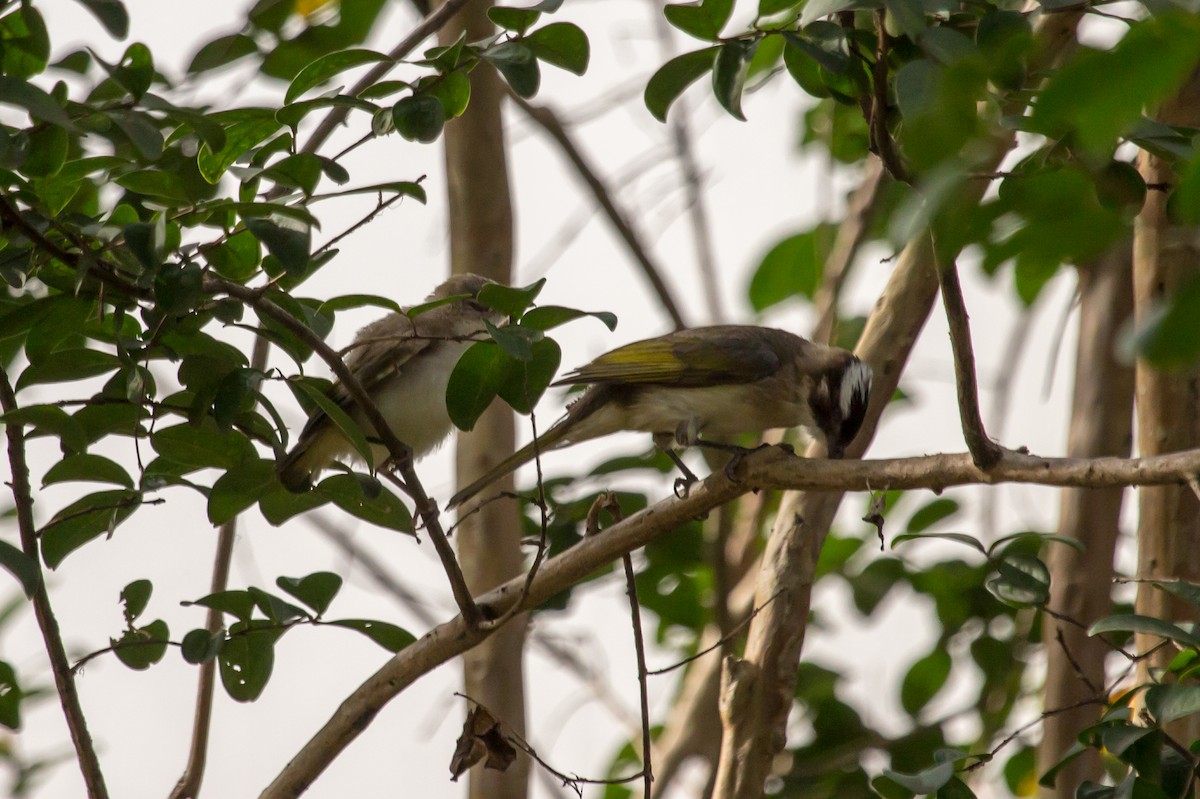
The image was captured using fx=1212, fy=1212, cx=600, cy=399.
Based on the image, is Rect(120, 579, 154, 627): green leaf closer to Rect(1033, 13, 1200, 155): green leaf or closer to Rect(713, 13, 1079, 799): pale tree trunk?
Rect(713, 13, 1079, 799): pale tree trunk

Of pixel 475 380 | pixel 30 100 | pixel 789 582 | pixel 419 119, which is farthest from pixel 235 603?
pixel 789 582

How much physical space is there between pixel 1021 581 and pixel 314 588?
4.80 ft

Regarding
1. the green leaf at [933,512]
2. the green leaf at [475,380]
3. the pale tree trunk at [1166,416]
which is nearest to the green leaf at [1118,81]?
the green leaf at [475,380]

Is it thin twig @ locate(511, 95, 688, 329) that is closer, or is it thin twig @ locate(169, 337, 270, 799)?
thin twig @ locate(169, 337, 270, 799)

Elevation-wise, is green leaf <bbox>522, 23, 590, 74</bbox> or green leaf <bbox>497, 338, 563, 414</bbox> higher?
green leaf <bbox>522, 23, 590, 74</bbox>

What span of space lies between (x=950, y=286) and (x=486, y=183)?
271 centimetres

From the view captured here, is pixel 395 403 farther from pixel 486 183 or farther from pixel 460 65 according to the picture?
pixel 460 65

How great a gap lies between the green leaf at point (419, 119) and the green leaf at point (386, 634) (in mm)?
1098

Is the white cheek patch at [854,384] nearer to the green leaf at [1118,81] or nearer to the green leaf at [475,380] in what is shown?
the green leaf at [475,380]

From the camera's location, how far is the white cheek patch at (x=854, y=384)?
3615mm

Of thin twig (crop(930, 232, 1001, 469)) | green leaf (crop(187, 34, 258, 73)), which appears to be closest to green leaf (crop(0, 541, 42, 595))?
green leaf (crop(187, 34, 258, 73))

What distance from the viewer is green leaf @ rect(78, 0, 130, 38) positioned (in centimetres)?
178

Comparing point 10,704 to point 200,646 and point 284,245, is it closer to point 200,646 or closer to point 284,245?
point 200,646

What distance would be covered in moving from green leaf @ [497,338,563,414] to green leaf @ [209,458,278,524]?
1.65 feet
